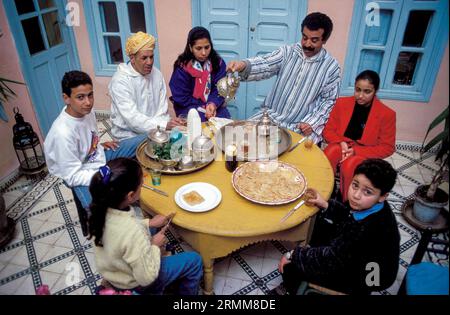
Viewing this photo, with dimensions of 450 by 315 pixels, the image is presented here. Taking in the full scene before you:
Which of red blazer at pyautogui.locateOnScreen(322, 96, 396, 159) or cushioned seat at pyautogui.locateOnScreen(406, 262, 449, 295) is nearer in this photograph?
cushioned seat at pyautogui.locateOnScreen(406, 262, 449, 295)

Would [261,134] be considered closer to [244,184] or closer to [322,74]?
[244,184]

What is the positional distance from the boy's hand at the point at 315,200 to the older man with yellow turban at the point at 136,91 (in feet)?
3.92

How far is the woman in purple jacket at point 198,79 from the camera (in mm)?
2790

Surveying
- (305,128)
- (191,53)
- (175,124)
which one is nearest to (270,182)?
(305,128)

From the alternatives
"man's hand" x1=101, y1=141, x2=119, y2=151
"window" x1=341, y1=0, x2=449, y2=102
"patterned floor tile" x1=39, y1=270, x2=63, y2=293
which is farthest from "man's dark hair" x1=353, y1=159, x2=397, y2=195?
"window" x1=341, y1=0, x2=449, y2=102

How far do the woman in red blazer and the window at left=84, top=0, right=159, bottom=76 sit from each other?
2357 mm

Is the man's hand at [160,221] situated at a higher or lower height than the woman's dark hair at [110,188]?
lower

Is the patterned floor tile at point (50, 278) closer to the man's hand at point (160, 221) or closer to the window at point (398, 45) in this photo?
the man's hand at point (160, 221)

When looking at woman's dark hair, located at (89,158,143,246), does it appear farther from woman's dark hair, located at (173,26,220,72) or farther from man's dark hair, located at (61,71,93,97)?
woman's dark hair, located at (173,26,220,72)


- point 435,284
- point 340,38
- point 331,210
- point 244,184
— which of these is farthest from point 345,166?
point 340,38

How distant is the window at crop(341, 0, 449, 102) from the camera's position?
10.4 feet

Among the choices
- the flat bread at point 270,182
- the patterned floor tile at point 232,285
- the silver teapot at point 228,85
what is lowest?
the patterned floor tile at point 232,285

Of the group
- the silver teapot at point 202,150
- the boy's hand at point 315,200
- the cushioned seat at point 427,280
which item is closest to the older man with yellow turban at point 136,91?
the silver teapot at point 202,150
